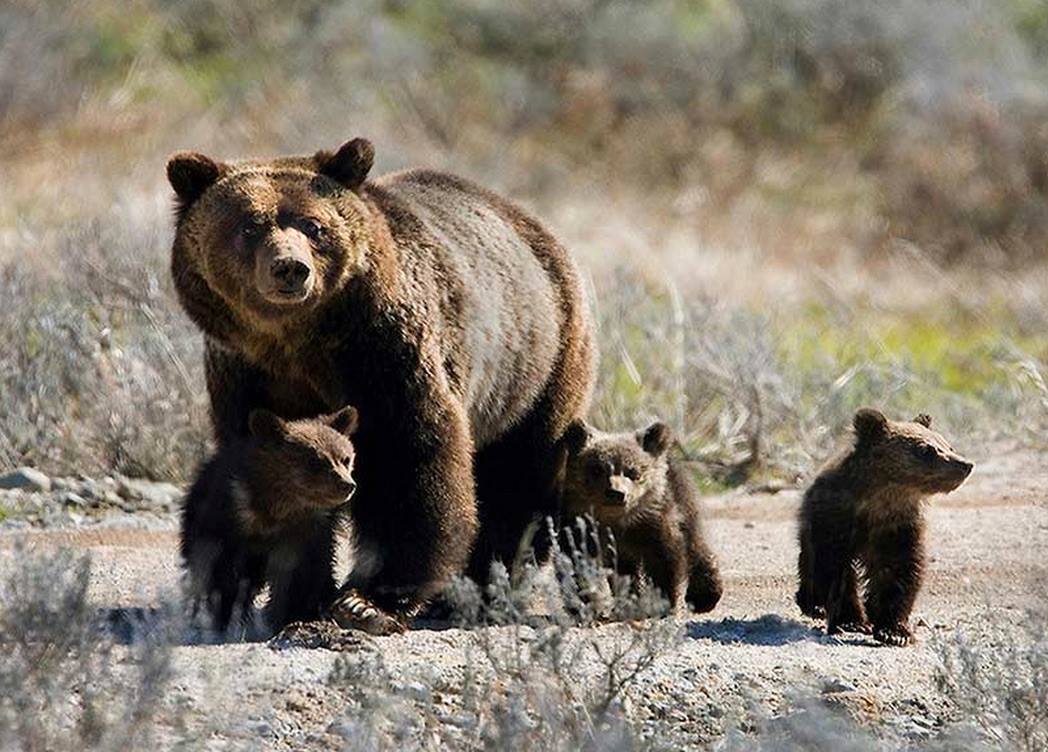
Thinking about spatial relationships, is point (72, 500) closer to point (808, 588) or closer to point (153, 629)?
point (808, 588)

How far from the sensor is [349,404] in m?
8.02

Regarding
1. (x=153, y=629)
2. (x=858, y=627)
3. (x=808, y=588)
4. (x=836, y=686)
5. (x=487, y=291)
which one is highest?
(x=487, y=291)

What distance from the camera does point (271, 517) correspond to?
7656 millimetres

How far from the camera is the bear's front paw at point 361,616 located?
25.5 feet

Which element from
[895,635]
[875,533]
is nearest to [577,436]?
[875,533]

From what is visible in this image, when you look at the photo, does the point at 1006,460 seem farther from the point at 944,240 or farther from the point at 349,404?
the point at 944,240

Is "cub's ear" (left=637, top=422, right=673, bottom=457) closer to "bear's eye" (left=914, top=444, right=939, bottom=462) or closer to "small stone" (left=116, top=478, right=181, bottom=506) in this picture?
"bear's eye" (left=914, top=444, right=939, bottom=462)

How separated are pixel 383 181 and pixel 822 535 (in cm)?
229

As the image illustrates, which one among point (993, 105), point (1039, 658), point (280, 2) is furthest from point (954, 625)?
point (280, 2)

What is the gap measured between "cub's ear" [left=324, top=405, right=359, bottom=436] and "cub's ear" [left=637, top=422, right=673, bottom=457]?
6.25 ft

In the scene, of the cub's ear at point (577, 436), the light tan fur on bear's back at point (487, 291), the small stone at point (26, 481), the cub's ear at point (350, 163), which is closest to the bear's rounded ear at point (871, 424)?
the cub's ear at point (577, 436)

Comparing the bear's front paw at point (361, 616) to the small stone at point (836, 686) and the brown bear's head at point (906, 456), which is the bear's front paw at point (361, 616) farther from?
the brown bear's head at point (906, 456)

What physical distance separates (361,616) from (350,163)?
1.73 meters

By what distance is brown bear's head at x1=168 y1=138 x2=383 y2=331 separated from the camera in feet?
25.5
